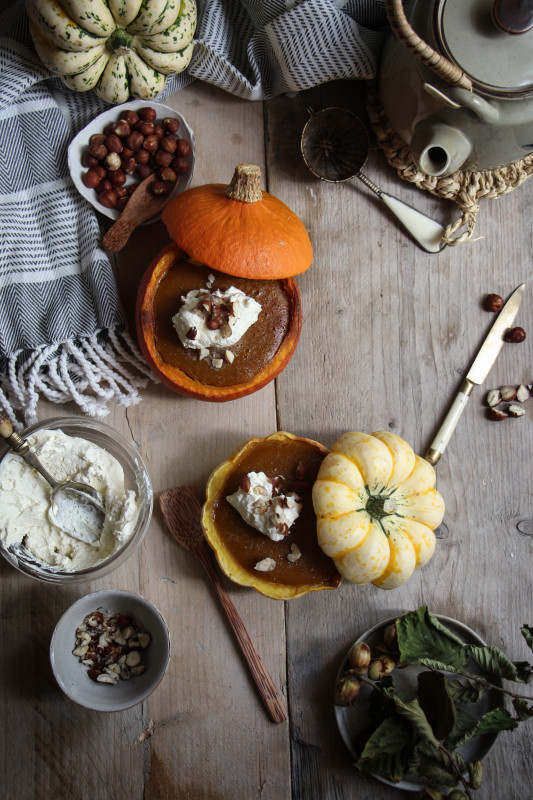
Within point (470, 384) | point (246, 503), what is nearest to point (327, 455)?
point (246, 503)

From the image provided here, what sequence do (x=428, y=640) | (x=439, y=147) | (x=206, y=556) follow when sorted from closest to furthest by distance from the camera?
(x=439, y=147) < (x=428, y=640) < (x=206, y=556)

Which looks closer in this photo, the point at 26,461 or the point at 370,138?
the point at 26,461

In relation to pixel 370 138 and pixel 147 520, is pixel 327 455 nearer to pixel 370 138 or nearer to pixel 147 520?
pixel 147 520

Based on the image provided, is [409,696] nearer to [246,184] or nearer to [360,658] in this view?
[360,658]

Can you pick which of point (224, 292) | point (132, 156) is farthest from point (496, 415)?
point (132, 156)

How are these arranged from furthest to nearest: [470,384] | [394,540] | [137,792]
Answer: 1. [470,384]
2. [137,792]
3. [394,540]

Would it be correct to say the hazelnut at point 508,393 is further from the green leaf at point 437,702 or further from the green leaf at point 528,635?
the green leaf at point 437,702

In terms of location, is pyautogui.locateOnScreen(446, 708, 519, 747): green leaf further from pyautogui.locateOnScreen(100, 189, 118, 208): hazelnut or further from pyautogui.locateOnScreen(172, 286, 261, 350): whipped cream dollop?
pyautogui.locateOnScreen(100, 189, 118, 208): hazelnut

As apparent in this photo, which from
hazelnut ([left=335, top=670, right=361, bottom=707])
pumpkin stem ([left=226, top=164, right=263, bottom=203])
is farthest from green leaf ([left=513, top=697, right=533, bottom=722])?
pumpkin stem ([left=226, top=164, right=263, bottom=203])
